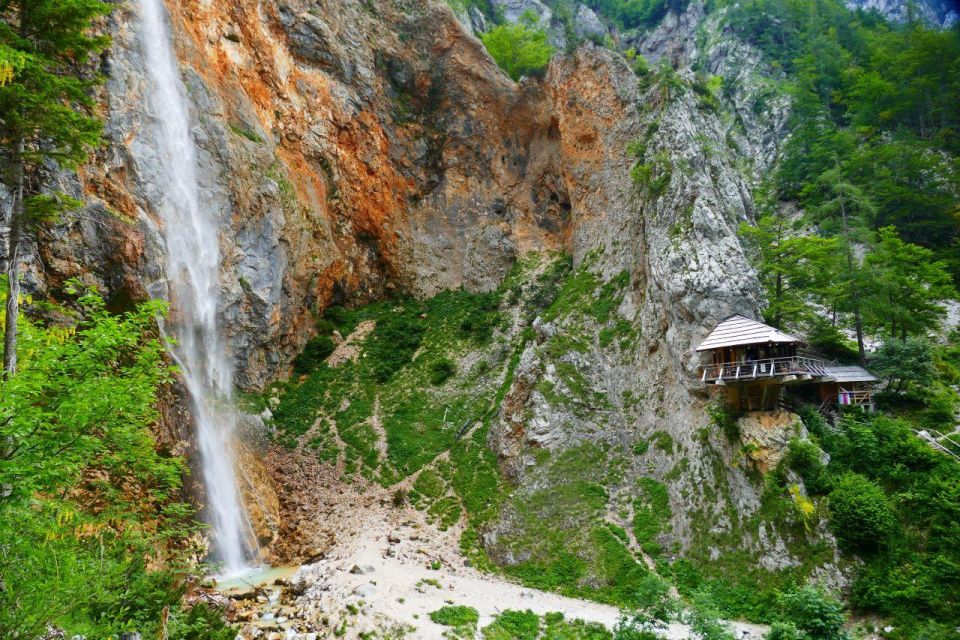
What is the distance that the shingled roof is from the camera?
1800cm

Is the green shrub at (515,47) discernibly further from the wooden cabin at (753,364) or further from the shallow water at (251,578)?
the shallow water at (251,578)

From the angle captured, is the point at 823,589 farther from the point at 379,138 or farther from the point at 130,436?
the point at 379,138

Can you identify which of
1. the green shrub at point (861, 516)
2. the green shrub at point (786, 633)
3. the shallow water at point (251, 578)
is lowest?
the shallow water at point (251, 578)

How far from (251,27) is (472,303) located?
22948 millimetres

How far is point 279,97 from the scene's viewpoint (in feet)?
105

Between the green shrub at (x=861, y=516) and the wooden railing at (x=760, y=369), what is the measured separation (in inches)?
160

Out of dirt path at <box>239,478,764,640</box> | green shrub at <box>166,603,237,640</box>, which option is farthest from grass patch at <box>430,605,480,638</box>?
green shrub at <box>166,603,237,640</box>

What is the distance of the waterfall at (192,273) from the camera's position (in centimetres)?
2169

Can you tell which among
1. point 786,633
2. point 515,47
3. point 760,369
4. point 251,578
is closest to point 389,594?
point 251,578

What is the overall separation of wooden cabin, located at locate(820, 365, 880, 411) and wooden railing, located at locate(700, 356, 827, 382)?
5.96ft

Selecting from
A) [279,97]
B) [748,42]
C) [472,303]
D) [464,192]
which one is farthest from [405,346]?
[748,42]

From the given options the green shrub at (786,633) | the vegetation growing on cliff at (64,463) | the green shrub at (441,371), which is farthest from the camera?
the green shrub at (441,371)

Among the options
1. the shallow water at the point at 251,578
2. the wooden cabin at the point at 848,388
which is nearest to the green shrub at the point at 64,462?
the shallow water at the point at 251,578

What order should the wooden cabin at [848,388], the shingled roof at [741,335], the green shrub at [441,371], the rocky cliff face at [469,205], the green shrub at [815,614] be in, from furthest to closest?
1. the green shrub at [441,371]
2. the rocky cliff face at [469,205]
3. the wooden cabin at [848,388]
4. the shingled roof at [741,335]
5. the green shrub at [815,614]
